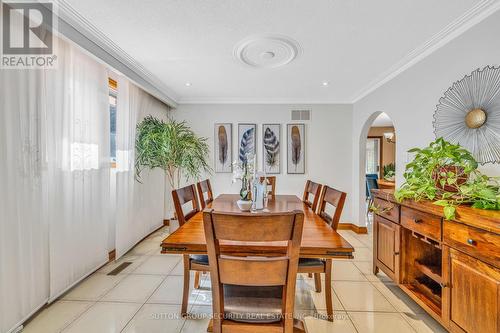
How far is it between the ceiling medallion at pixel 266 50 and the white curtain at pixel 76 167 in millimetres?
1611

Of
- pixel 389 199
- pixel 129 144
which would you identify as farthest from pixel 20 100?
pixel 389 199

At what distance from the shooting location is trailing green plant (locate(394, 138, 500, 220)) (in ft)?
4.85

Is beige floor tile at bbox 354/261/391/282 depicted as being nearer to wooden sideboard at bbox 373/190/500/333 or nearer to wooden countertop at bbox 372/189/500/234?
wooden sideboard at bbox 373/190/500/333

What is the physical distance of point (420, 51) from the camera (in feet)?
7.86

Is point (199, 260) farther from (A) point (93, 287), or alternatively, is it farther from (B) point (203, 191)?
(A) point (93, 287)

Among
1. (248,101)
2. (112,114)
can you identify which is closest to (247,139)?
(248,101)

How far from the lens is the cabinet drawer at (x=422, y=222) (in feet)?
5.65

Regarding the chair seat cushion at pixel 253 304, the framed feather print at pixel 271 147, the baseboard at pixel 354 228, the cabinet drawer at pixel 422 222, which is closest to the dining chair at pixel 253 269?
the chair seat cushion at pixel 253 304

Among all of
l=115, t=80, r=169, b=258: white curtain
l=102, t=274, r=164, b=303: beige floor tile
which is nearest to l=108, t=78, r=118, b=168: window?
l=115, t=80, r=169, b=258: white curtain

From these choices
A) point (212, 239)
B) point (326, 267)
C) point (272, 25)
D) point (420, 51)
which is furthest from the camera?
point (420, 51)

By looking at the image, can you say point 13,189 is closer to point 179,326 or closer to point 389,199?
point 179,326

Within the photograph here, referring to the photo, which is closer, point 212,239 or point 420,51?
point 212,239

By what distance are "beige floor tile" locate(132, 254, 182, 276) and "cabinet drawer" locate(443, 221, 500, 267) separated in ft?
8.63

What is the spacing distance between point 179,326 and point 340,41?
→ 283 centimetres
